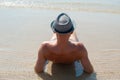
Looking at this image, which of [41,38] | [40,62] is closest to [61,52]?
[40,62]

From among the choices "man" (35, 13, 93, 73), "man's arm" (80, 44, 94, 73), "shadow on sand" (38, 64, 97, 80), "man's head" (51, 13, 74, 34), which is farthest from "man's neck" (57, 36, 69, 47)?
"shadow on sand" (38, 64, 97, 80)

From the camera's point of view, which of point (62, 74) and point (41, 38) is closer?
point (62, 74)

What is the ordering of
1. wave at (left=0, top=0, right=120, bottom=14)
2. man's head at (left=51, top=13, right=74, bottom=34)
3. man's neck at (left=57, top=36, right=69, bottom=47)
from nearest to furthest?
man's head at (left=51, top=13, right=74, bottom=34) < man's neck at (left=57, top=36, right=69, bottom=47) < wave at (left=0, top=0, right=120, bottom=14)

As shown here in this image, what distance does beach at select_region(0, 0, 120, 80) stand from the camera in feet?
14.8

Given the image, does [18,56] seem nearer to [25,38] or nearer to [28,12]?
[25,38]

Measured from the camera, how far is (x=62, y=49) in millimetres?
4176

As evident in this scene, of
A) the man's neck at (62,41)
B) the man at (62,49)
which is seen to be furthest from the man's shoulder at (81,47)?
the man's neck at (62,41)

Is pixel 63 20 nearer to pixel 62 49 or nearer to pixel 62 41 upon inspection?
pixel 62 41

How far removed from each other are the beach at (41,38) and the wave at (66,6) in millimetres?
175

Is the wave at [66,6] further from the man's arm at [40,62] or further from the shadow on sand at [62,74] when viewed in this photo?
the man's arm at [40,62]

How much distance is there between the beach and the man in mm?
232

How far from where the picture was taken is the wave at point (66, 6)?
8.94m

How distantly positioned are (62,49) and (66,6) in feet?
17.6

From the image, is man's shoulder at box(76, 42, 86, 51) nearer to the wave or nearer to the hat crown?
the hat crown
